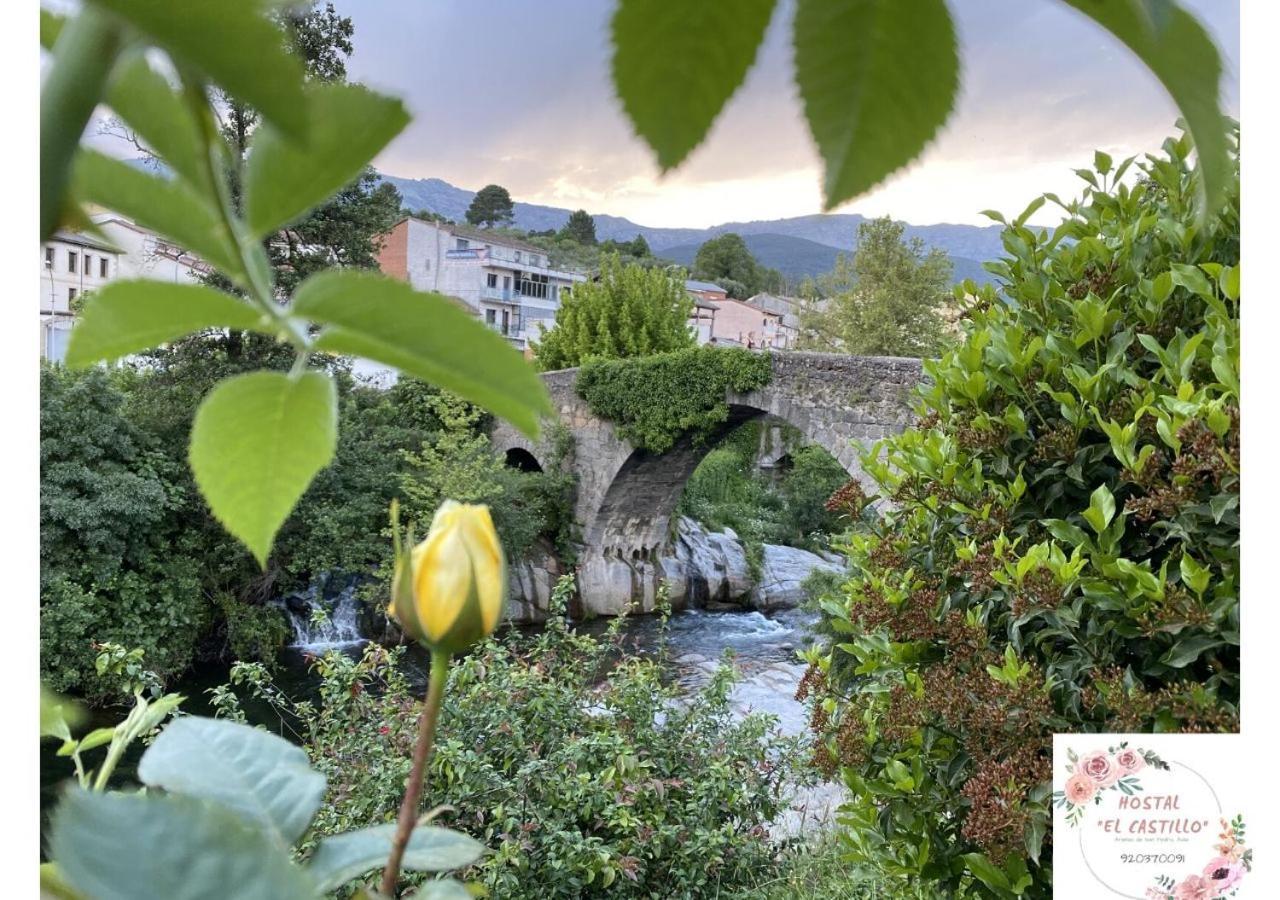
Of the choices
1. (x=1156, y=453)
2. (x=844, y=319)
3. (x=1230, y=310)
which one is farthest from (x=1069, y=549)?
(x=844, y=319)

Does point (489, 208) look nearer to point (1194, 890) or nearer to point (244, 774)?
point (1194, 890)

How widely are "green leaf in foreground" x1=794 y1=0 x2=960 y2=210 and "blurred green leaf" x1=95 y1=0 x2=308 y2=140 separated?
49mm

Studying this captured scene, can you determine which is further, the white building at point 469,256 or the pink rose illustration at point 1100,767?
the white building at point 469,256

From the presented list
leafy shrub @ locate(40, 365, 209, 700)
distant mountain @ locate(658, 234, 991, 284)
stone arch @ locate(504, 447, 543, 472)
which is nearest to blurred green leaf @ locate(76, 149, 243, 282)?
distant mountain @ locate(658, 234, 991, 284)

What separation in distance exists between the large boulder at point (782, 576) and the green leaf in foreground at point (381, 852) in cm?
634

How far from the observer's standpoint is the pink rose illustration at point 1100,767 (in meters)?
0.90

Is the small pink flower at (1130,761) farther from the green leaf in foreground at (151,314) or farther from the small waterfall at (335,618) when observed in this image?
the small waterfall at (335,618)

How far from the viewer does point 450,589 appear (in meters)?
0.11

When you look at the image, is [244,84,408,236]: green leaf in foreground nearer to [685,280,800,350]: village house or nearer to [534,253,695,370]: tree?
[685,280,800,350]: village house

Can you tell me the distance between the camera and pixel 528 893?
1.53m

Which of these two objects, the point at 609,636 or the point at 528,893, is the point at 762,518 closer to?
the point at 609,636

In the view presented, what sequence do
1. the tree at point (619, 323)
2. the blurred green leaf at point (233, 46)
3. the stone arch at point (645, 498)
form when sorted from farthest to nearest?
1. the stone arch at point (645, 498)
2. the tree at point (619, 323)
3. the blurred green leaf at point (233, 46)

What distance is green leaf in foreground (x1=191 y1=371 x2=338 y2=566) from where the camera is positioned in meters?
0.10

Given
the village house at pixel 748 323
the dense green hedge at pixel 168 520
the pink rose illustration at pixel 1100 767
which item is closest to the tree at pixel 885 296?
the village house at pixel 748 323
